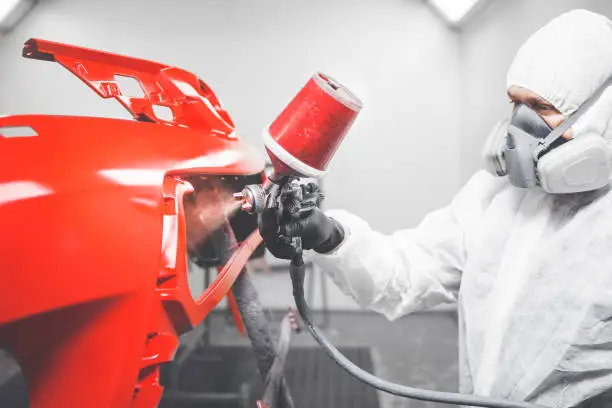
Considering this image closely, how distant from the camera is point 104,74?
2.18 ft

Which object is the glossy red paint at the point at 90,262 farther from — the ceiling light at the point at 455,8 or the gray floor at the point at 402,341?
the ceiling light at the point at 455,8

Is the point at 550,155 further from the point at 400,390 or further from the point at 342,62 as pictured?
the point at 342,62

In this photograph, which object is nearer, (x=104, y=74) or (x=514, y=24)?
(x=104, y=74)

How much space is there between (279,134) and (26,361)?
409mm

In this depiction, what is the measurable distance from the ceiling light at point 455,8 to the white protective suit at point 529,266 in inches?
53.2

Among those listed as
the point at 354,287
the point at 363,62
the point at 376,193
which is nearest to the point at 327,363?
Result: the point at 376,193

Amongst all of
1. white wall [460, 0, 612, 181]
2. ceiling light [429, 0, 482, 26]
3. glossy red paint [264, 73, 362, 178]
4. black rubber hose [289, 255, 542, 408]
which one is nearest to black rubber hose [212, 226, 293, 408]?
black rubber hose [289, 255, 542, 408]

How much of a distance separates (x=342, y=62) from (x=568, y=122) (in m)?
1.52

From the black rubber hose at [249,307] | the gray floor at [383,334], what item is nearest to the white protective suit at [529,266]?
the black rubber hose at [249,307]

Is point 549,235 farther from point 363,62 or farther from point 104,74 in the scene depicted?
point 363,62

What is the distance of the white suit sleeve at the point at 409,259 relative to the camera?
85 centimetres

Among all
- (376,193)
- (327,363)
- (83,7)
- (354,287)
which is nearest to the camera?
(354,287)

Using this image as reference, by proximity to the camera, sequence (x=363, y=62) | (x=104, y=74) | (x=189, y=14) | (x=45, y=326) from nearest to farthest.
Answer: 1. (x=45, y=326)
2. (x=104, y=74)
3. (x=189, y=14)
4. (x=363, y=62)

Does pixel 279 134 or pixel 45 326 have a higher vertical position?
pixel 279 134
